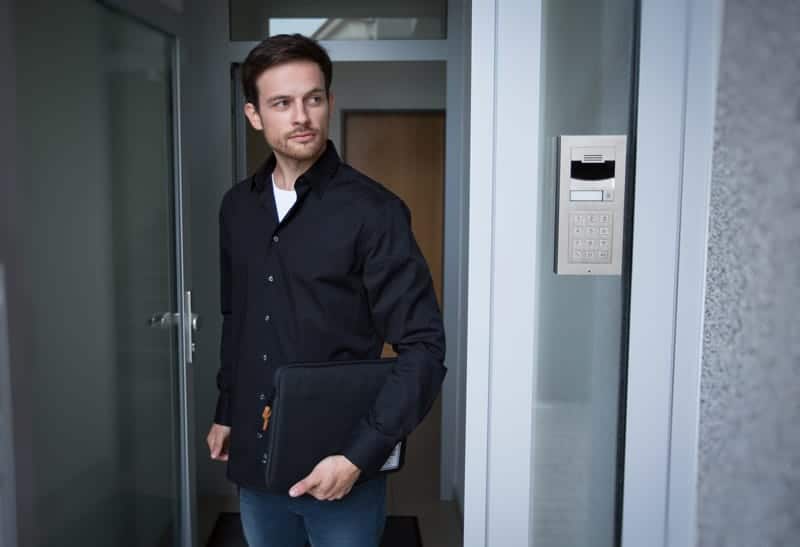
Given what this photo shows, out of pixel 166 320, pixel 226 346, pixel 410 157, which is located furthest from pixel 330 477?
pixel 410 157

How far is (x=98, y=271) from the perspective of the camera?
5.46 feet

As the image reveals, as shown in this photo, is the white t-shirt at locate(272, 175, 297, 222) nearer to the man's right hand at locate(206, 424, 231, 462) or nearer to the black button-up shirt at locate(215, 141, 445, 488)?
the black button-up shirt at locate(215, 141, 445, 488)

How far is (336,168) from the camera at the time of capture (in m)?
1.12

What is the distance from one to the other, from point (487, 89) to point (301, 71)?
1.05 feet

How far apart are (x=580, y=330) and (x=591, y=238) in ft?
0.51

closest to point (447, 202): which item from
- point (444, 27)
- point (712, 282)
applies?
point (444, 27)

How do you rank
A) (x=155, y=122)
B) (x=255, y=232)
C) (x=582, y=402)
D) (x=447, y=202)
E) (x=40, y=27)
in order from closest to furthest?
(x=582, y=402) < (x=255, y=232) < (x=40, y=27) < (x=155, y=122) < (x=447, y=202)

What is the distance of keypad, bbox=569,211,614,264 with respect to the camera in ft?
3.25

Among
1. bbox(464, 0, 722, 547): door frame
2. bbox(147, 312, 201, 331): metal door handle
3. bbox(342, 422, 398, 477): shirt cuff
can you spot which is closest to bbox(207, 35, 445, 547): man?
bbox(342, 422, 398, 477): shirt cuff

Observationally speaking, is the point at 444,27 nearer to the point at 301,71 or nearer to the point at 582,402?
the point at 301,71

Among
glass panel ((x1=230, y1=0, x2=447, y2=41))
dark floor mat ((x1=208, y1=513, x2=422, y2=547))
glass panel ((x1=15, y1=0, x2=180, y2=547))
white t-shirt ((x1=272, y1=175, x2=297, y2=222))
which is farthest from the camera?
glass panel ((x1=230, y1=0, x2=447, y2=41))

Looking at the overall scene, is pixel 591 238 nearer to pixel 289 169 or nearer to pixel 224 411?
pixel 289 169

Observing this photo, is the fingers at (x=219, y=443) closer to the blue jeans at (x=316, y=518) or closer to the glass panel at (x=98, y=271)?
the blue jeans at (x=316, y=518)

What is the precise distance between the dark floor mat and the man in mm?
1263
